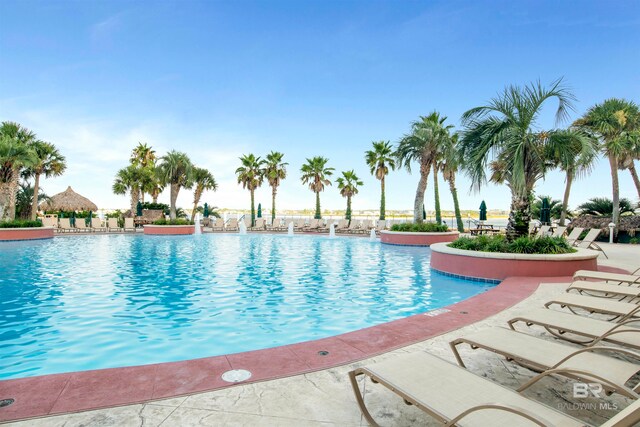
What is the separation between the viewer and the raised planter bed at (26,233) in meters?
20.4

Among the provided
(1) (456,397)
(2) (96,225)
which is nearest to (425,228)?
(1) (456,397)

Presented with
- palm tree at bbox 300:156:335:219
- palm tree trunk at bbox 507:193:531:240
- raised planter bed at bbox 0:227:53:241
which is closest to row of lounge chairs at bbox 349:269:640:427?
palm tree trunk at bbox 507:193:531:240

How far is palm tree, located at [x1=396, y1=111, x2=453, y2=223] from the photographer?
20234 millimetres

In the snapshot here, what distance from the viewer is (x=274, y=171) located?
129ft

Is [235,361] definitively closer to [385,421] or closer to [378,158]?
[385,421]

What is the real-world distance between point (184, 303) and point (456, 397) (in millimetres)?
6527

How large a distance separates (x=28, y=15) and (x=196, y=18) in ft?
27.3

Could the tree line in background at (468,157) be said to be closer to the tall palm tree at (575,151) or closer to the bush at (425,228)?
the tall palm tree at (575,151)

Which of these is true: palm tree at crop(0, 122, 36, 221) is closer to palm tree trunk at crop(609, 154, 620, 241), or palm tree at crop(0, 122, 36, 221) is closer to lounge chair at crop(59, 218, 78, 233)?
lounge chair at crop(59, 218, 78, 233)

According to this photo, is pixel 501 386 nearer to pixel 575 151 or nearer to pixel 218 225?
pixel 575 151

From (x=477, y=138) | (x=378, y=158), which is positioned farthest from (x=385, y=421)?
(x=378, y=158)

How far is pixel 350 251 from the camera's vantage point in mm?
16719

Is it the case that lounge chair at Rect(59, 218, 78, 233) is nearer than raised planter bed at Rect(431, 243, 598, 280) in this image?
No

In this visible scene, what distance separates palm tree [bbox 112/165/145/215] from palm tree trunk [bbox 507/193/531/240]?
36452 mm
